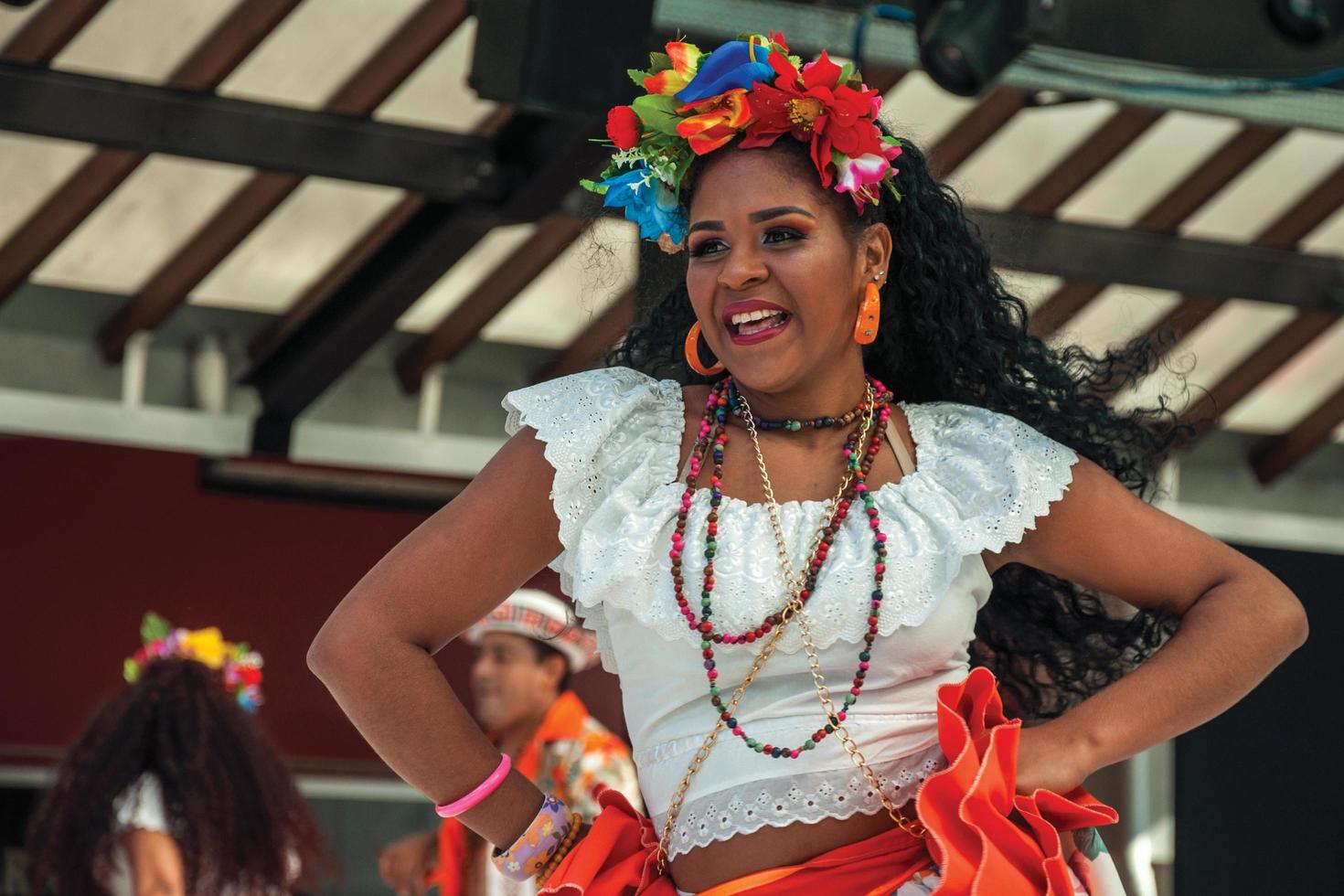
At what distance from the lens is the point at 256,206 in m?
7.71

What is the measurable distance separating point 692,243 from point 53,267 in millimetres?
6527

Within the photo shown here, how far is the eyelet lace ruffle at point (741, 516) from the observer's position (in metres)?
2.12

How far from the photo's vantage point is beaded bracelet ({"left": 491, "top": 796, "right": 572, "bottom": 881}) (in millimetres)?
2201

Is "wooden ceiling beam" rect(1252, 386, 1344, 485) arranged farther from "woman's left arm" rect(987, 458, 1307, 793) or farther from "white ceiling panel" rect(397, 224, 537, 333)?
"woman's left arm" rect(987, 458, 1307, 793)

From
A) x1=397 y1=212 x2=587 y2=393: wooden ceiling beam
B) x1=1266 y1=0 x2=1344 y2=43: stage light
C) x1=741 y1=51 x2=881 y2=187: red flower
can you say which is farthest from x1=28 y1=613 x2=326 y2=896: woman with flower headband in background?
x1=397 y1=212 x2=587 y2=393: wooden ceiling beam

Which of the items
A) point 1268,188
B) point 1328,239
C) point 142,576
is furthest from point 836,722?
point 1328,239

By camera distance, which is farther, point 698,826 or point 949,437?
point 949,437

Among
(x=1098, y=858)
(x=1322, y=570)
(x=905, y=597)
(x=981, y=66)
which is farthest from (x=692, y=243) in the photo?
(x=1322, y=570)

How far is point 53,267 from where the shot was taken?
823 cm

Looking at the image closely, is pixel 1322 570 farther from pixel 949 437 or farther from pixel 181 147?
pixel 181 147

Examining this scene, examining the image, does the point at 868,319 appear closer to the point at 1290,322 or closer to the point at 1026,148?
the point at 1026,148

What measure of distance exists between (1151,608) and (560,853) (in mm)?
708

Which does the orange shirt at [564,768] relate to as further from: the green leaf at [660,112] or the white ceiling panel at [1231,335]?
the white ceiling panel at [1231,335]

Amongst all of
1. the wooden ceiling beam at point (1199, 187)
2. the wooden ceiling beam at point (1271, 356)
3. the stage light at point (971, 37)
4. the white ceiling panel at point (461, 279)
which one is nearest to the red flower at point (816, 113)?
the stage light at point (971, 37)
